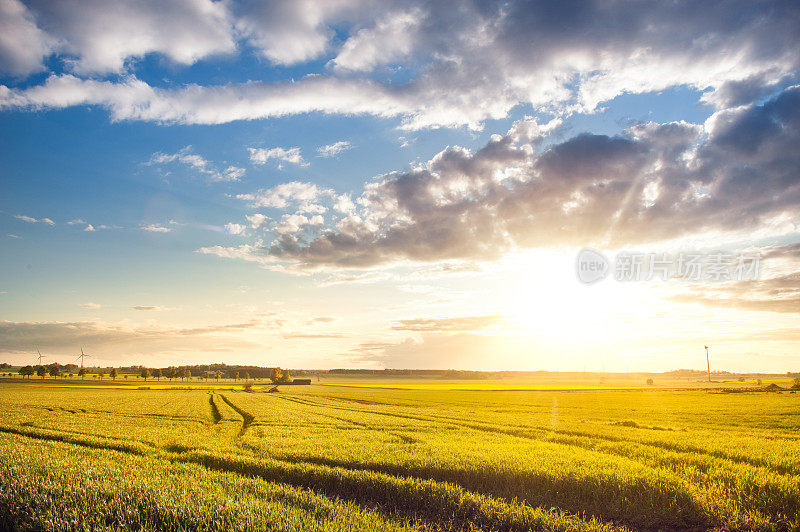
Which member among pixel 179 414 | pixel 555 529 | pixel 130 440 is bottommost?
pixel 179 414

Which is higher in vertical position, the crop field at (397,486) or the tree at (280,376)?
the crop field at (397,486)

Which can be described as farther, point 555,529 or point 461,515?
point 461,515

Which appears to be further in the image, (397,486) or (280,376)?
(280,376)

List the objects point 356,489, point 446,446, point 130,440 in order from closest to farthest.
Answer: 1. point 356,489
2. point 446,446
3. point 130,440

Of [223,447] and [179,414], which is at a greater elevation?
[223,447]

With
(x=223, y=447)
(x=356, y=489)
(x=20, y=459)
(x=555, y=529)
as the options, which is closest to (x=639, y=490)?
(x=555, y=529)

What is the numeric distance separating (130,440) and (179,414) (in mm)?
19514

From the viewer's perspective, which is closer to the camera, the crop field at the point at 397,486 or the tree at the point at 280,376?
the crop field at the point at 397,486

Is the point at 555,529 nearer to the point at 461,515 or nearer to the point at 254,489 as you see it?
the point at 461,515

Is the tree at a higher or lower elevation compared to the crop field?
lower

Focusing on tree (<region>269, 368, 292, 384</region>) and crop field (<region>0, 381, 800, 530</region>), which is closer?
crop field (<region>0, 381, 800, 530</region>)

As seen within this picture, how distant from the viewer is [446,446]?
59.6 feet

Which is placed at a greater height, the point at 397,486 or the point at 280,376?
the point at 397,486

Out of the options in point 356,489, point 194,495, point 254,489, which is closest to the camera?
point 194,495
